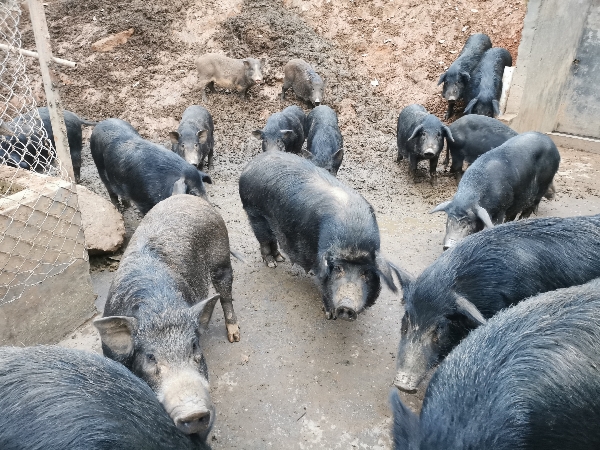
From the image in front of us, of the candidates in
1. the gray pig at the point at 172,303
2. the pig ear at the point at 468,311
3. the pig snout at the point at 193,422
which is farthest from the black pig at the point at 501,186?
the pig snout at the point at 193,422

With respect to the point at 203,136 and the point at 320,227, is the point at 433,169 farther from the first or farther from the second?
the point at 320,227

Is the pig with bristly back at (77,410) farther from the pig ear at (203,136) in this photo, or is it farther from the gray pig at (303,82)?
the gray pig at (303,82)

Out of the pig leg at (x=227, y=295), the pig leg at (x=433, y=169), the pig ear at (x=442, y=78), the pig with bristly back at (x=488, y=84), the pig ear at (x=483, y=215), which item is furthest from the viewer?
the pig ear at (x=442, y=78)

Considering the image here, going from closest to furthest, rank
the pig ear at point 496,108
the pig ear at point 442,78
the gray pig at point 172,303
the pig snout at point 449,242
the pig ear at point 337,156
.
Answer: the gray pig at point 172,303
the pig snout at point 449,242
the pig ear at point 337,156
the pig ear at point 496,108
the pig ear at point 442,78

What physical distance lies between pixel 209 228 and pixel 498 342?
240cm

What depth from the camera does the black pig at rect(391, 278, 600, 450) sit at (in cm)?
221

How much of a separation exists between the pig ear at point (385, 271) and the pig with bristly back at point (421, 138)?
10.9ft

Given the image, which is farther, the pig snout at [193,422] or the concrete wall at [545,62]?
the concrete wall at [545,62]

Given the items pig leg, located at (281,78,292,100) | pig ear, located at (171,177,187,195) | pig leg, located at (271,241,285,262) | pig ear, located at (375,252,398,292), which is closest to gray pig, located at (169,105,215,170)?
pig ear, located at (171,177,187,195)

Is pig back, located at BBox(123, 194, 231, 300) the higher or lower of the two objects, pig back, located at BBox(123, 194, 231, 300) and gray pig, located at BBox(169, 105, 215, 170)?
the higher

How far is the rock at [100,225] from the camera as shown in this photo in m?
5.41

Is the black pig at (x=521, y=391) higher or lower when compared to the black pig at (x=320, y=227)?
higher

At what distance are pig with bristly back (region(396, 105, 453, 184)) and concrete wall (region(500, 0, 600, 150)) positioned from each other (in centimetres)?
150

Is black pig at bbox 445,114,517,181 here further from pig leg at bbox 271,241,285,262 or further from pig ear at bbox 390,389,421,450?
pig ear at bbox 390,389,421,450
